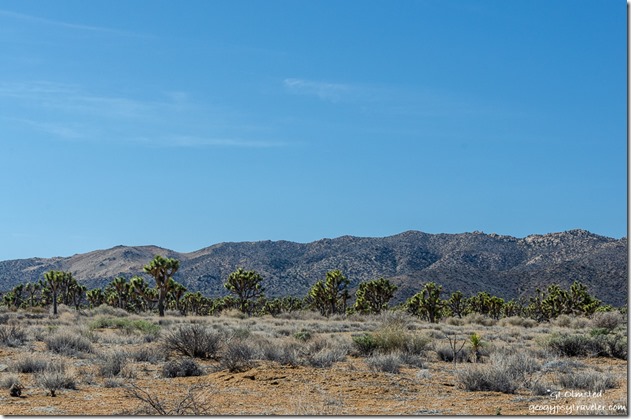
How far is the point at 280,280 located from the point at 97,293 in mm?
76149

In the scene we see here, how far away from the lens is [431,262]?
6033 inches

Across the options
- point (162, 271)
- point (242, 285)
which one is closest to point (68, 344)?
point (162, 271)

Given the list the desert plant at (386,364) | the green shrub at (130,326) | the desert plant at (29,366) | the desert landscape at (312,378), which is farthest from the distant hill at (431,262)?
the desert plant at (29,366)

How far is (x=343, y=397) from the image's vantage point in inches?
496

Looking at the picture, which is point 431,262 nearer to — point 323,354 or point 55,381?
point 323,354

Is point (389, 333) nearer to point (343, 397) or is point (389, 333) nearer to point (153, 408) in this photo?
point (343, 397)

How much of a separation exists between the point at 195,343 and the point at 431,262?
451 ft

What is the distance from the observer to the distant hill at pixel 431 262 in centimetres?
11219

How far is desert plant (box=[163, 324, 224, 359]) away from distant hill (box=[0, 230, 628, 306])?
89.9m

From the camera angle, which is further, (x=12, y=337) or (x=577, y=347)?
(x=12, y=337)

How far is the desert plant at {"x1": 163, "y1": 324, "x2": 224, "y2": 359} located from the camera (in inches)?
755

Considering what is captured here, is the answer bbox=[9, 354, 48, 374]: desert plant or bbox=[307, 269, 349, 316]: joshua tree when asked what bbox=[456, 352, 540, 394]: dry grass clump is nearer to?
bbox=[9, 354, 48, 374]: desert plant

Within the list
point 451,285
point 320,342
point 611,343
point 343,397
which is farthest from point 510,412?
point 451,285

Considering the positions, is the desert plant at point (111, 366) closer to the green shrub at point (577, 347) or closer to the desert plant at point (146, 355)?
the desert plant at point (146, 355)
